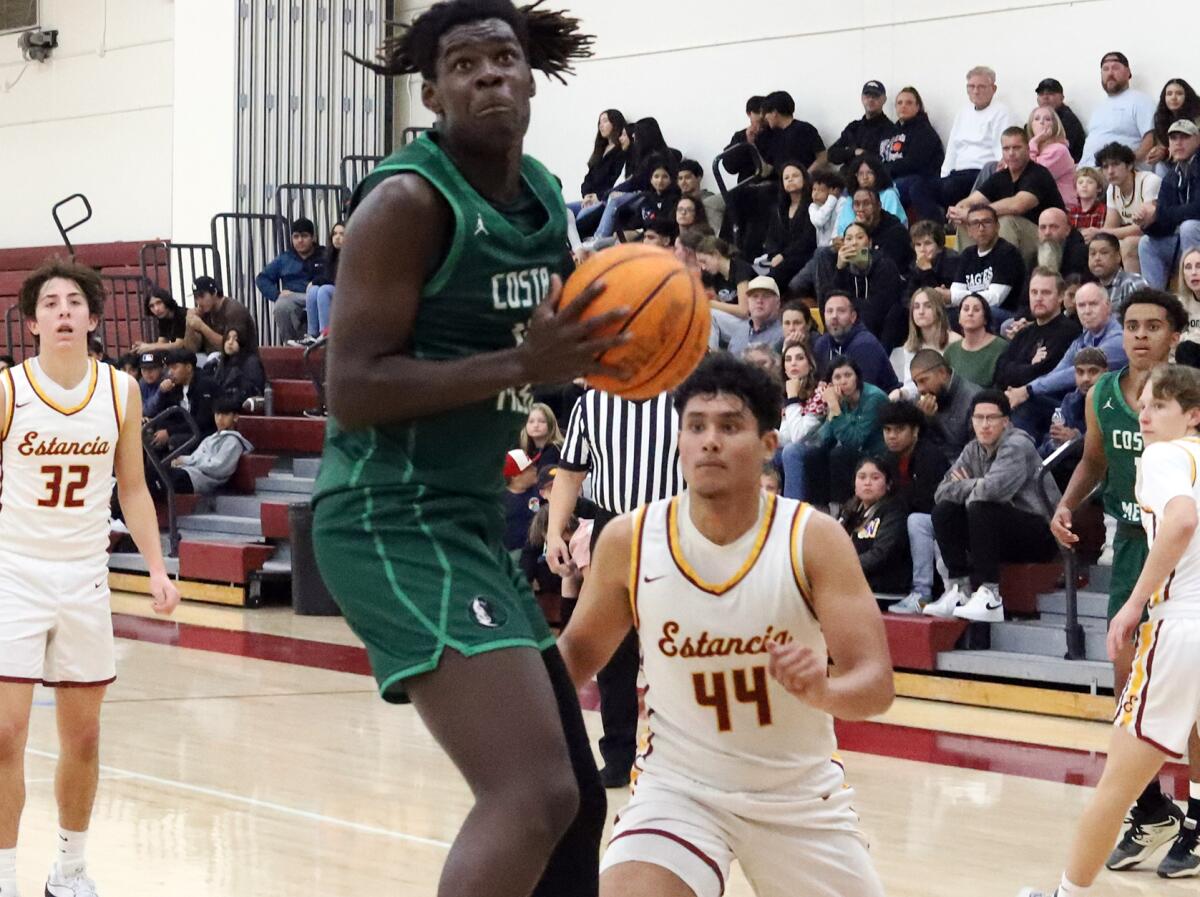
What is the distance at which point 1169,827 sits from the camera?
560cm

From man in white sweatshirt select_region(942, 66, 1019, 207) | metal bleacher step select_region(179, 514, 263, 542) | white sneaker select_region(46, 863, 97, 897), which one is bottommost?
metal bleacher step select_region(179, 514, 263, 542)

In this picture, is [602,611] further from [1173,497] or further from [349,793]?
[349,793]

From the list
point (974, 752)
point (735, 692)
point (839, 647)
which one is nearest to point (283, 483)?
point (974, 752)

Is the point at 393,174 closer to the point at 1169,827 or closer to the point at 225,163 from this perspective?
the point at 1169,827

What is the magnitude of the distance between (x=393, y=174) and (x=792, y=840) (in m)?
1.55

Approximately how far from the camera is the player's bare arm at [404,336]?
2.60 metres

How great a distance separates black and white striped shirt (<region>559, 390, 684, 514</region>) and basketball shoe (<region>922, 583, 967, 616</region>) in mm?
2556

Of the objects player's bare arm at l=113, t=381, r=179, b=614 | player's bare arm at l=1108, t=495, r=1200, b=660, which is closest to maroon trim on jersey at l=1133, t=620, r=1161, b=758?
player's bare arm at l=1108, t=495, r=1200, b=660

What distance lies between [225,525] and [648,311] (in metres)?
10.9

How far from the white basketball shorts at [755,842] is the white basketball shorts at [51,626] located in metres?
2.07

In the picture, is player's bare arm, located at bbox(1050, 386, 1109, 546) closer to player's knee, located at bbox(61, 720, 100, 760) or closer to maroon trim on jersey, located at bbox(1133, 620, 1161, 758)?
maroon trim on jersey, located at bbox(1133, 620, 1161, 758)

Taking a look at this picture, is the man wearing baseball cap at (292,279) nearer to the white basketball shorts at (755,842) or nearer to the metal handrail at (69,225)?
the metal handrail at (69,225)

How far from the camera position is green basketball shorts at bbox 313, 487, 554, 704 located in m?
2.66

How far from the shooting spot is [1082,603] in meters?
8.49
